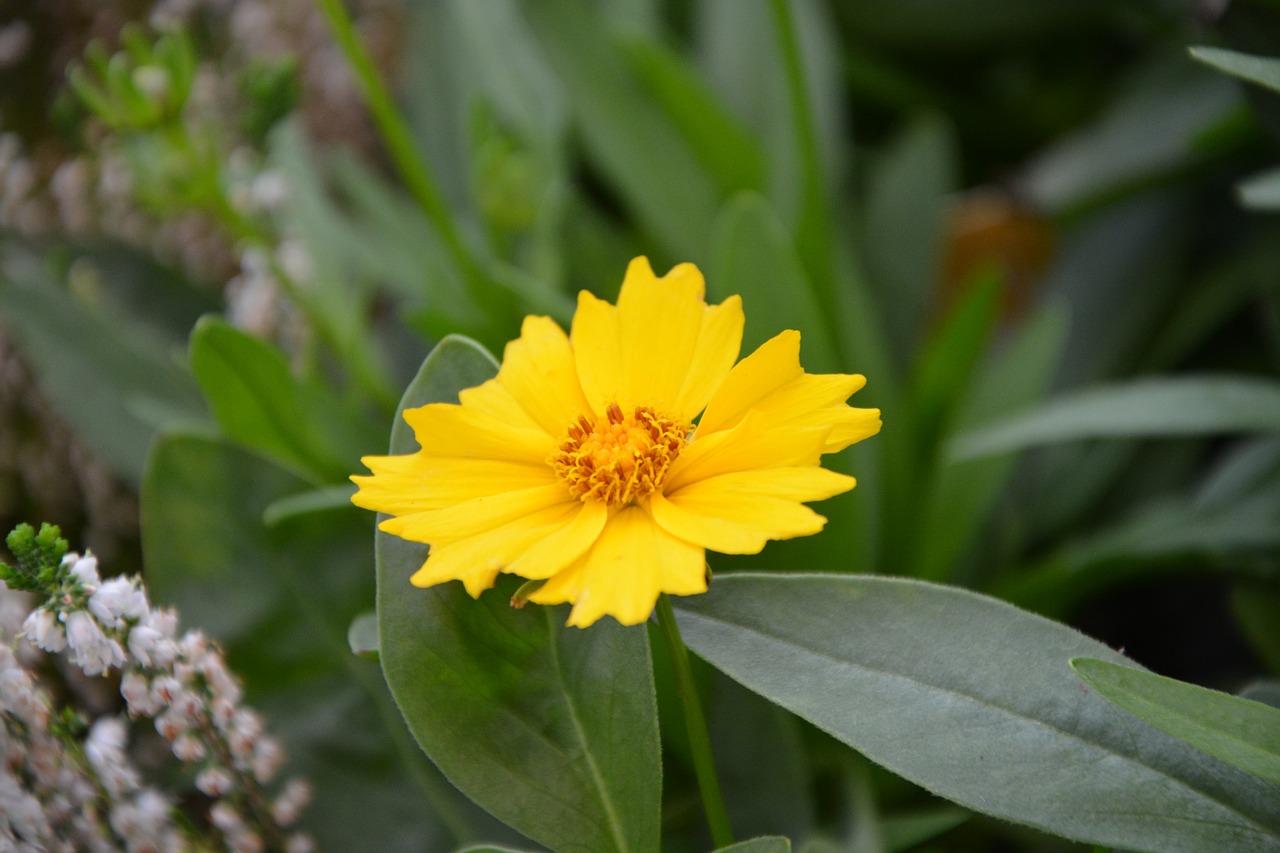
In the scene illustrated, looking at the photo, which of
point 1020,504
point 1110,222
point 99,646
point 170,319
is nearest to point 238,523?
point 99,646

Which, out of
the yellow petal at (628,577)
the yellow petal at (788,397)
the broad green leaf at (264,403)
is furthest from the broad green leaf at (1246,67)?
the broad green leaf at (264,403)

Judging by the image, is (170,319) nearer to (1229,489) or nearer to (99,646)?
(99,646)

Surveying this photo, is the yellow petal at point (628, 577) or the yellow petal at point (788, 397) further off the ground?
the yellow petal at point (788, 397)

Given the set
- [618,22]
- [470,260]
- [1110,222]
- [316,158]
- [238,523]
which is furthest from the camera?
[316,158]

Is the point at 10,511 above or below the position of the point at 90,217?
below

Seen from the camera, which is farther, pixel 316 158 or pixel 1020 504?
pixel 316 158

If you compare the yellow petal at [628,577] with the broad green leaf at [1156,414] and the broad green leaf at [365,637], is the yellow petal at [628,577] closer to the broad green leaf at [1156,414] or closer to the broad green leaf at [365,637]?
the broad green leaf at [365,637]

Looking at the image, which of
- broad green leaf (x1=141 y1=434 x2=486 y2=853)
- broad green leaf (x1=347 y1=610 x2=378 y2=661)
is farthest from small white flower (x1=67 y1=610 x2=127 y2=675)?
broad green leaf (x1=141 y1=434 x2=486 y2=853)
